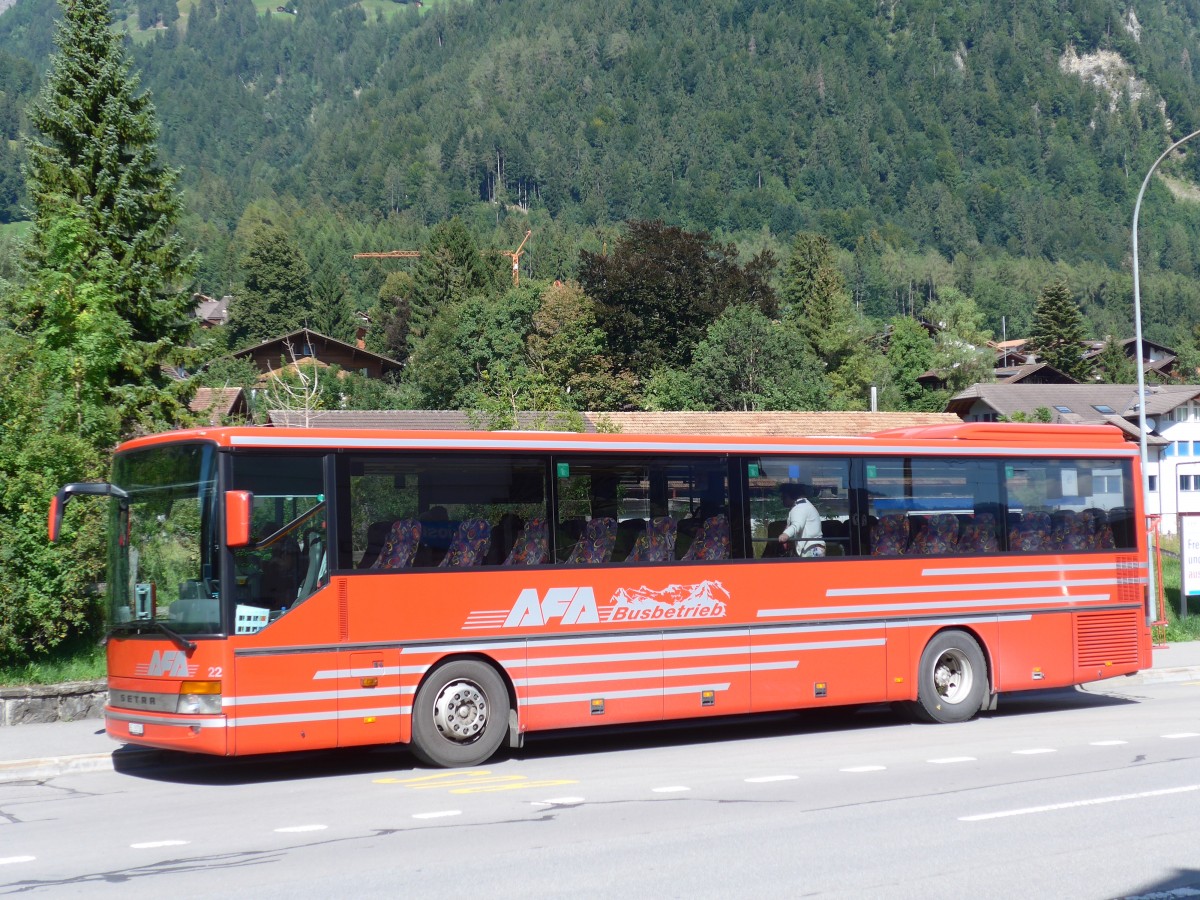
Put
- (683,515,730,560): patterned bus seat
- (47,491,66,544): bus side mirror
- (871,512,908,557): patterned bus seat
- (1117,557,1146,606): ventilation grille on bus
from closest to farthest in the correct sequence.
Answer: (47,491,66,544): bus side mirror < (683,515,730,560): patterned bus seat < (871,512,908,557): patterned bus seat < (1117,557,1146,606): ventilation grille on bus

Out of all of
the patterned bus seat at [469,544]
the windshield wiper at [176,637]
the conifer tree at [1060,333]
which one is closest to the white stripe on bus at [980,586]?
the patterned bus seat at [469,544]

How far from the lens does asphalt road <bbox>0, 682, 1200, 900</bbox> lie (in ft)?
26.9

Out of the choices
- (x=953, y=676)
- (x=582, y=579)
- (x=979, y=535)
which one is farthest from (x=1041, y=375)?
(x=582, y=579)

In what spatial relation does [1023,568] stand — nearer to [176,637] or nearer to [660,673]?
[660,673]

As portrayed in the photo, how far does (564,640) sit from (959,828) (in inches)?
181

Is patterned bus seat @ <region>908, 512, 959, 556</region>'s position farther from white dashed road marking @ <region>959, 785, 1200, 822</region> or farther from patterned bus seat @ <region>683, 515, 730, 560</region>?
white dashed road marking @ <region>959, 785, 1200, 822</region>

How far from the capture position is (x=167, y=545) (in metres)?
12.0

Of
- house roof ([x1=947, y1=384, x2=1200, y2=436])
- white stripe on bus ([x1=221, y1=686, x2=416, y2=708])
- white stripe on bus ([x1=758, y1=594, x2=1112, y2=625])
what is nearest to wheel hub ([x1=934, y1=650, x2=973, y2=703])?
white stripe on bus ([x1=758, y1=594, x2=1112, y2=625])

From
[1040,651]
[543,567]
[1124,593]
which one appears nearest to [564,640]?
[543,567]

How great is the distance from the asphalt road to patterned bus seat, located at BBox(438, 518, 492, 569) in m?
1.86

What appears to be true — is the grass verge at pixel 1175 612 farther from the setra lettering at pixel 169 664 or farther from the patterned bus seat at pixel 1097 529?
the setra lettering at pixel 169 664

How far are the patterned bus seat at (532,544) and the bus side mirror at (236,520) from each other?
8.84 feet

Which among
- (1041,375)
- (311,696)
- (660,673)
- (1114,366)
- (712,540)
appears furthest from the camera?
(1114,366)

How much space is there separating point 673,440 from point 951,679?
4604 mm
